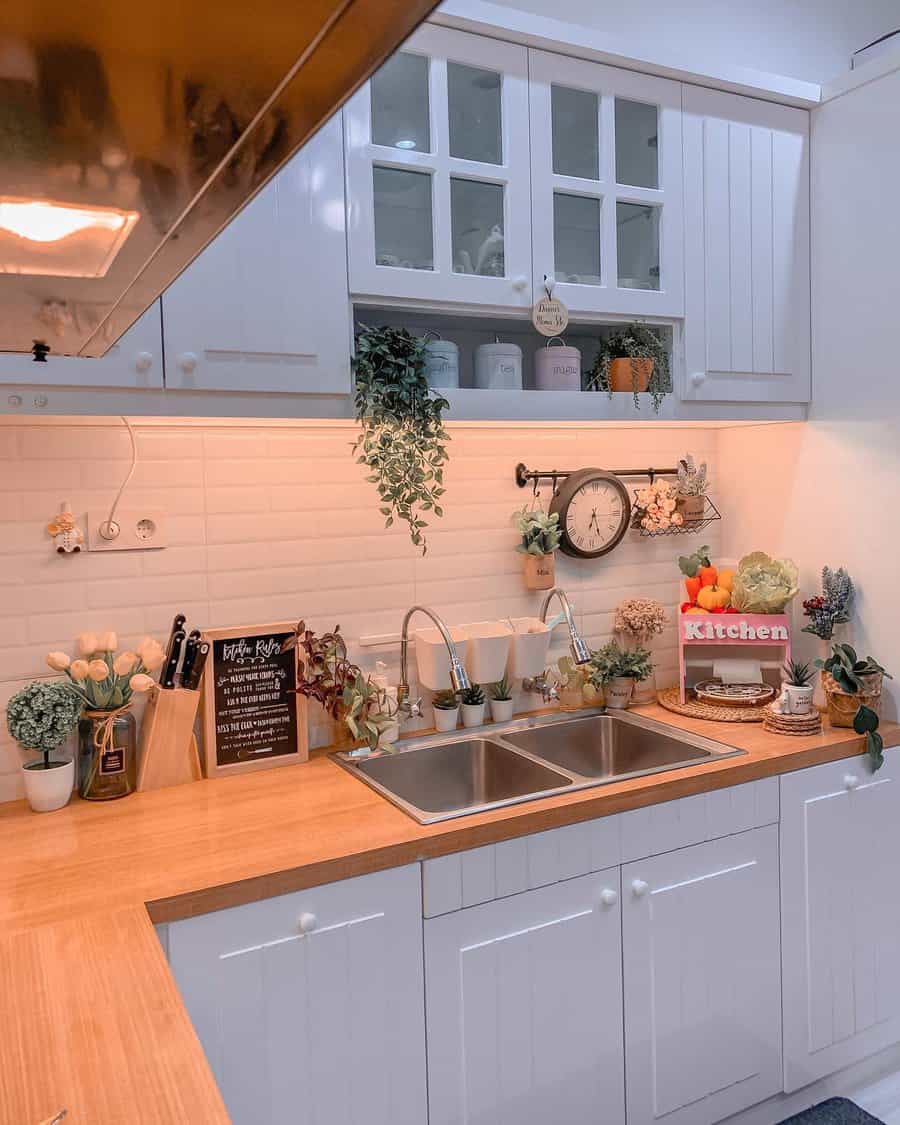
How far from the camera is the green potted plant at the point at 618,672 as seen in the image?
94.7 inches

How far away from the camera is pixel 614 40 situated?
2.06 meters

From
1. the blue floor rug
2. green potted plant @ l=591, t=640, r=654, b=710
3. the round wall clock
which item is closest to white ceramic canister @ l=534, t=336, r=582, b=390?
the round wall clock

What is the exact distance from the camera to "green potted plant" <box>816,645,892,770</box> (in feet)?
7.30

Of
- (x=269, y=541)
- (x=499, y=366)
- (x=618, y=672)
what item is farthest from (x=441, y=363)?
(x=618, y=672)

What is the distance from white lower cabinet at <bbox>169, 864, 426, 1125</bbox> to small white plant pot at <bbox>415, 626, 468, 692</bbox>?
0.61m

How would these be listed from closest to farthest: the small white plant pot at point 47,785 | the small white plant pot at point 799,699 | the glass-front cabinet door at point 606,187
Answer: the small white plant pot at point 47,785, the glass-front cabinet door at point 606,187, the small white plant pot at point 799,699

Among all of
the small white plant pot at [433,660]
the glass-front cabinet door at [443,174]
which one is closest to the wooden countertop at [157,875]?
the small white plant pot at [433,660]

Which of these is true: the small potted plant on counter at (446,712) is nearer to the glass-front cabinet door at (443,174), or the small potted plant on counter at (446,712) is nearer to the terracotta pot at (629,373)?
the terracotta pot at (629,373)

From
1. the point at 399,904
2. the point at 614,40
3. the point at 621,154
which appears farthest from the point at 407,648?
the point at 614,40

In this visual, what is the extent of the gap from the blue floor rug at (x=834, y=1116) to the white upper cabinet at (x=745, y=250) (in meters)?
1.71

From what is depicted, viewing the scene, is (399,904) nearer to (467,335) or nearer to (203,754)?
(203,754)

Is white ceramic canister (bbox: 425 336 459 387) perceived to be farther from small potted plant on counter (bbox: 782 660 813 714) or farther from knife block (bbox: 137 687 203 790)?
small potted plant on counter (bbox: 782 660 813 714)

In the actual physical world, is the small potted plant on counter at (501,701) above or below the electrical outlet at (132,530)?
below

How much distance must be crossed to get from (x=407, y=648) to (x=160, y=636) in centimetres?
59
